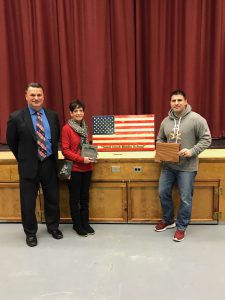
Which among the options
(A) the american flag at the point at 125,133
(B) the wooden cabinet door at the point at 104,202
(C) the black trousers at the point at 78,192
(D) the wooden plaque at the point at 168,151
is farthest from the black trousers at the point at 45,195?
(D) the wooden plaque at the point at 168,151

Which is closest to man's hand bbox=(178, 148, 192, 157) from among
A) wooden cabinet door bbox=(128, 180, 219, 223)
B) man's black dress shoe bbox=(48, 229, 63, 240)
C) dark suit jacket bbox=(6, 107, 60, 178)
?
wooden cabinet door bbox=(128, 180, 219, 223)

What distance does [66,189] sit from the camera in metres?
3.48

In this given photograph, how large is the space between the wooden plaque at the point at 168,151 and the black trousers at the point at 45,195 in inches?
41.4

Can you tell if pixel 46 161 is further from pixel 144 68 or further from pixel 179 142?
pixel 144 68

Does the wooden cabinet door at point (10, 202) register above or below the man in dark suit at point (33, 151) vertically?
below

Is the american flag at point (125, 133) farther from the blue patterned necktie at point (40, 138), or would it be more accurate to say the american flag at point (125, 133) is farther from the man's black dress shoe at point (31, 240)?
the man's black dress shoe at point (31, 240)

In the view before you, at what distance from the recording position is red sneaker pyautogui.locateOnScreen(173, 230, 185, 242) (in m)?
3.05

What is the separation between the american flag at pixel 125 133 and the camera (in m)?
A: 3.65

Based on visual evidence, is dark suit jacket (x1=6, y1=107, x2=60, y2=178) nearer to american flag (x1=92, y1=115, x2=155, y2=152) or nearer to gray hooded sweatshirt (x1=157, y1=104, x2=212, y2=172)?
american flag (x1=92, y1=115, x2=155, y2=152)

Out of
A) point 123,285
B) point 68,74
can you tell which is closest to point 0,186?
point 68,74

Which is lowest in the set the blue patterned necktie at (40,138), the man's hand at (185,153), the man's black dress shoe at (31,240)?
the man's black dress shoe at (31,240)

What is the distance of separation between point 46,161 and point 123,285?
1339 millimetres

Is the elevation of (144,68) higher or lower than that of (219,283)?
higher

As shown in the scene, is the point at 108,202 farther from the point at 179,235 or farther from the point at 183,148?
the point at 183,148
